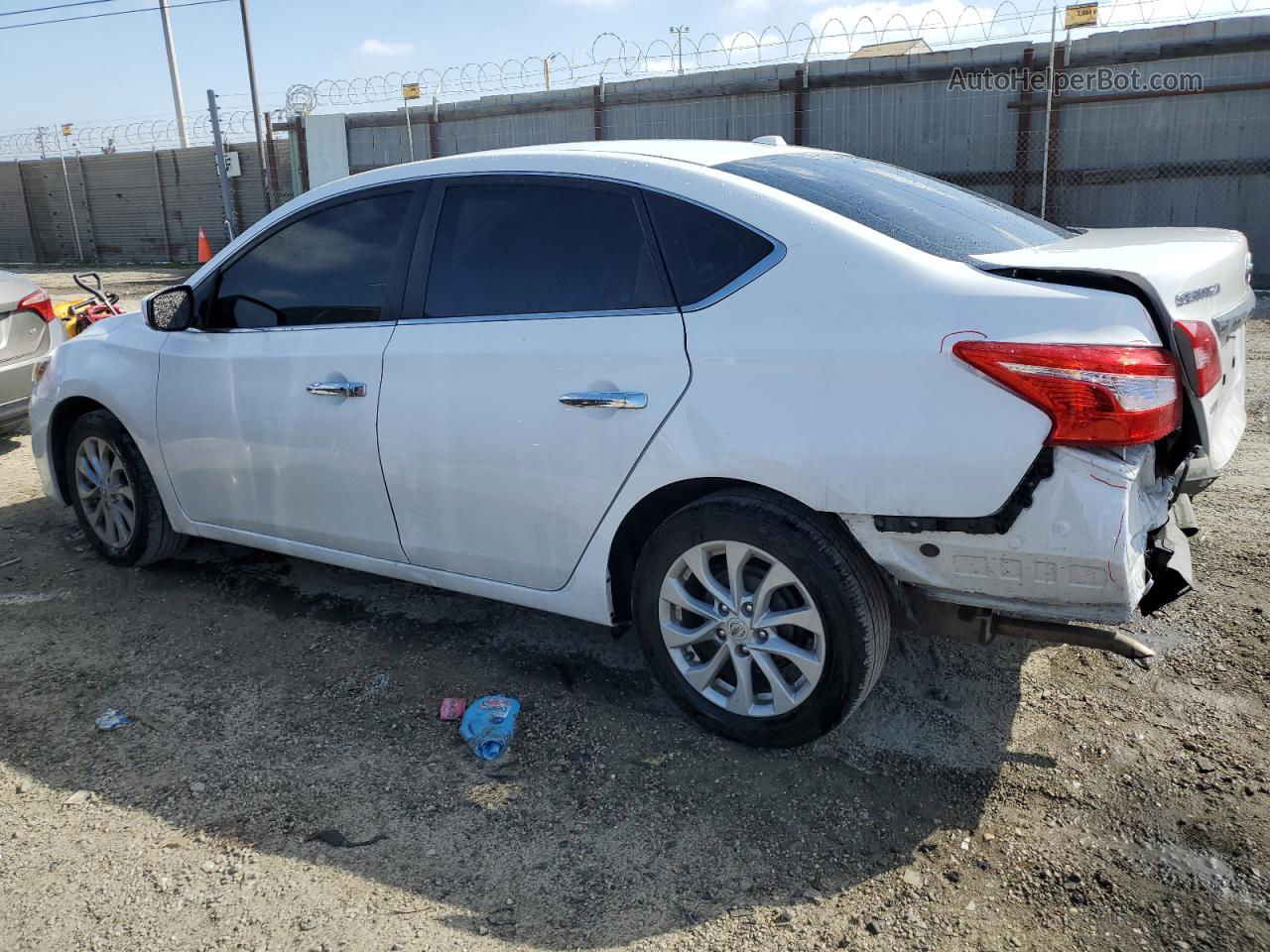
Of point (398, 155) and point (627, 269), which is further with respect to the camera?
point (398, 155)

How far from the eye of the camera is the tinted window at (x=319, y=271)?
366cm

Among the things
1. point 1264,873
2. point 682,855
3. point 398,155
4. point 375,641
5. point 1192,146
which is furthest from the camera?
point 398,155

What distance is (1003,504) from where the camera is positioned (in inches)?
98.0

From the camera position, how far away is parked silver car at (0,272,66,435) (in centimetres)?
668

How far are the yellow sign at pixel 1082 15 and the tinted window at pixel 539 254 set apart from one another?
1115 cm

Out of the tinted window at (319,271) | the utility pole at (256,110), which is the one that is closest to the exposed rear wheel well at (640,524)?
the tinted window at (319,271)

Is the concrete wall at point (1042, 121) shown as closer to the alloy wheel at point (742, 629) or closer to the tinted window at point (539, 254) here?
the tinted window at point (539, 254)

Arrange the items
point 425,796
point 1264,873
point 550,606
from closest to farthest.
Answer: point 1264,873 < point 425,796 < point 550,606

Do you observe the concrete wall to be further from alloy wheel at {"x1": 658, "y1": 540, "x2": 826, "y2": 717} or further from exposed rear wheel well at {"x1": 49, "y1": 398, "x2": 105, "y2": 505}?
alloy wheel at {"x1": 658, "y1": 540, "x2": 826, "y2": 717}

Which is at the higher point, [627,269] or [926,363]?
[627,269]

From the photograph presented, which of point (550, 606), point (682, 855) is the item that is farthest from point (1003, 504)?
point (550, 606)

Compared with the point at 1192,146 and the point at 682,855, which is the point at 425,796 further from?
the point at 1192,146

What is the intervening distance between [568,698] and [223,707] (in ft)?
3.88

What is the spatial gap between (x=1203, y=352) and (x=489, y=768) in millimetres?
2276
